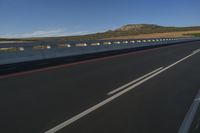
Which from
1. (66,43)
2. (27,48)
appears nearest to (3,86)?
(27,48)

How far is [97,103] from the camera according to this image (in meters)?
9.61

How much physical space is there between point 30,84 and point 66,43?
18.3 meters

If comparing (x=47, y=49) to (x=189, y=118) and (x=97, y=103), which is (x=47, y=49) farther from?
(x=189, y=118)

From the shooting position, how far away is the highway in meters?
7.43

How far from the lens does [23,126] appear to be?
7.48m

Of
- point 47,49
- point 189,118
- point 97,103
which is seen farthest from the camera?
point 47,49

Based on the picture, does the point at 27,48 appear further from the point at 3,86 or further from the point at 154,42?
the point at 154,42

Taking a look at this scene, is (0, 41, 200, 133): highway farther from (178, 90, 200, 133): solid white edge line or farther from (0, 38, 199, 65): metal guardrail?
(0, 38, 199, 65): metal guardrail

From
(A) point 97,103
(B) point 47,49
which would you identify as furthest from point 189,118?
(B) point 47,49

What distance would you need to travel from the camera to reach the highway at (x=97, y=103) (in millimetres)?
→ 7426

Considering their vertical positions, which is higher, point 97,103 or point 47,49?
point 97,103

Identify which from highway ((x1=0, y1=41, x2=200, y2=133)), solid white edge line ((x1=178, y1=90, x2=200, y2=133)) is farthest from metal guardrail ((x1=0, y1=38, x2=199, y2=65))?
solid white edge line ((x1=178, y1=90, x2=200, y2=133))

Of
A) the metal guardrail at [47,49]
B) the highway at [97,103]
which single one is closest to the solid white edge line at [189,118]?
the highway at [97,103]

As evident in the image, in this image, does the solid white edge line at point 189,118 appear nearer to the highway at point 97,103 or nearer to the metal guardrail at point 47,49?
the highway at point 97,103
